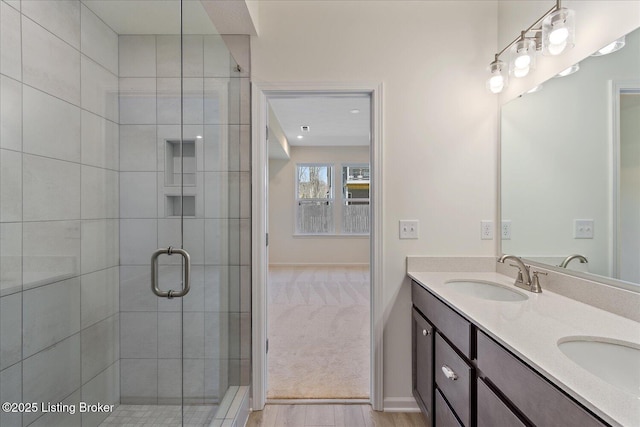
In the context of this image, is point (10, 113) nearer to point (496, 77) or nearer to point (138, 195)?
point (138, 195)

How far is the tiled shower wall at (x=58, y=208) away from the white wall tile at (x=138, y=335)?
0.04 metres

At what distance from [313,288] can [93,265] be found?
150 inches

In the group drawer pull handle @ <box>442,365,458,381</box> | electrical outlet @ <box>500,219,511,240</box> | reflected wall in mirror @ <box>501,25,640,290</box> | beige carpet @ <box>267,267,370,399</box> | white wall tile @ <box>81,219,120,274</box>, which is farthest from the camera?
beige carpet @ <box>267,267,370,399</box>

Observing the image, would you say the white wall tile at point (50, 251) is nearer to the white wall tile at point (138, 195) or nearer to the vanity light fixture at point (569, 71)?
the white wall tile at point (138, 195)

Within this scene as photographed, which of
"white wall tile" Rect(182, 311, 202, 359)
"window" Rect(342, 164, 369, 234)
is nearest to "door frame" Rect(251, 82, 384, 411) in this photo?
"white wall tile" Rect(182, 311, 202, 359)

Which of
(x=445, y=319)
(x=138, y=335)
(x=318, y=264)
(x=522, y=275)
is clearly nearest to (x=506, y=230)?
(x=522, y=275)

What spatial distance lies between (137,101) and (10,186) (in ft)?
2.35

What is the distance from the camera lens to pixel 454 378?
4.36 ft

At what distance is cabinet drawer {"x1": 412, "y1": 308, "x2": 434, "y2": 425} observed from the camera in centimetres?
165

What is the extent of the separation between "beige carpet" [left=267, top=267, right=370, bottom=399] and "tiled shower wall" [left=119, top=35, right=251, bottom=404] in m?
0.73

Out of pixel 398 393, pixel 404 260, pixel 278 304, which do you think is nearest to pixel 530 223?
pixel 404 260

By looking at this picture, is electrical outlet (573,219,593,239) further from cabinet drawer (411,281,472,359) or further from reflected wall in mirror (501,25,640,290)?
cabinet drawer (411,281,472,359)

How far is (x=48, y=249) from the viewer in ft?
4.06

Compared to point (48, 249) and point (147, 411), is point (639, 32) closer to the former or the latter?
point (48, 249)
